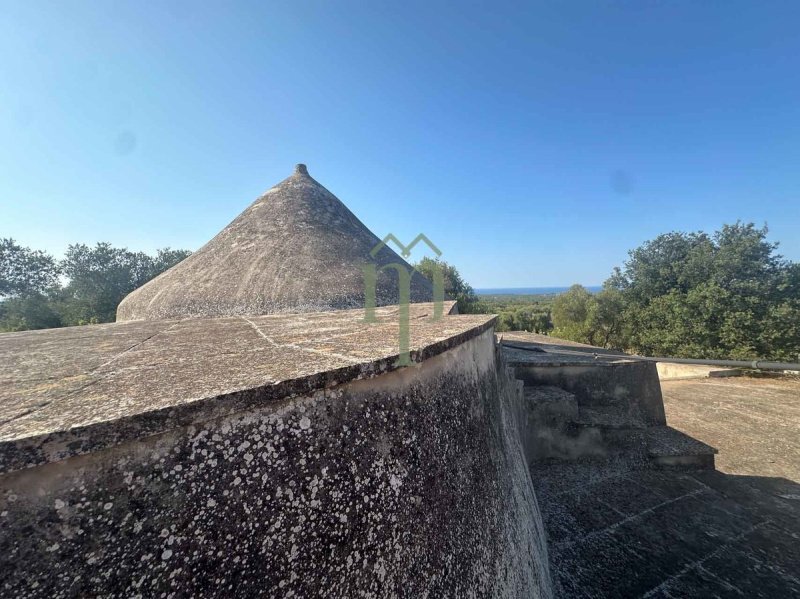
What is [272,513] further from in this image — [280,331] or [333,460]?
[280,331]

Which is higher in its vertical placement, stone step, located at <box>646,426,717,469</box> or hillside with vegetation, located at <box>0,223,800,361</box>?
hillside with vegetation, located at <box>0,223,800,361</box>

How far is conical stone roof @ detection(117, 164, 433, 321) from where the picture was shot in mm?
6176

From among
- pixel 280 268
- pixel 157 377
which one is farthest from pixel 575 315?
pixel 157 377

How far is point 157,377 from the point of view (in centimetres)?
134

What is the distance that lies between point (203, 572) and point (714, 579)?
545cm

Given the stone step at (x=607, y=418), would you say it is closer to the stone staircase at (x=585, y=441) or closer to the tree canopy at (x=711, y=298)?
the stone staircase at (x=585, y=441)

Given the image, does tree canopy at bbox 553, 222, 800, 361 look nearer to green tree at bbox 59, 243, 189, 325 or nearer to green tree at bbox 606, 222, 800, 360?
green tree at bbox 606, 222, 800, 360

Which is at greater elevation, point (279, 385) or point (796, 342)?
point (279, 385)

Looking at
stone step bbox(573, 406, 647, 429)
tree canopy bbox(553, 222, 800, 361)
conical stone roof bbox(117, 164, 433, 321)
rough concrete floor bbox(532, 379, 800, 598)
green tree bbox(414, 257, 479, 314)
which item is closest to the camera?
rough concrete floor bbox(532, 379, 800, 598)

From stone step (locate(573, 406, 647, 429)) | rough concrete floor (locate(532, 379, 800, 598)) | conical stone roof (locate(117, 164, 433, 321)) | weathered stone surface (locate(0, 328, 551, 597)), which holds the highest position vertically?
conical stone roof (locate(117, 164, 433, 321))

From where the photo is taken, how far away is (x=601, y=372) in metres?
6.45

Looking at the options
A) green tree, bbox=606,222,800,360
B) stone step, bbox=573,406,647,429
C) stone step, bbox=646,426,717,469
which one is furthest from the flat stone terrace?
green tree, bbox=606,222,800,360

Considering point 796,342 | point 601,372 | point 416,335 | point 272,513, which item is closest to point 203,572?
point 272,513

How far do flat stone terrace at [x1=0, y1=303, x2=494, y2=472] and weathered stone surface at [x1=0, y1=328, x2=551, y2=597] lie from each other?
0.03 m
